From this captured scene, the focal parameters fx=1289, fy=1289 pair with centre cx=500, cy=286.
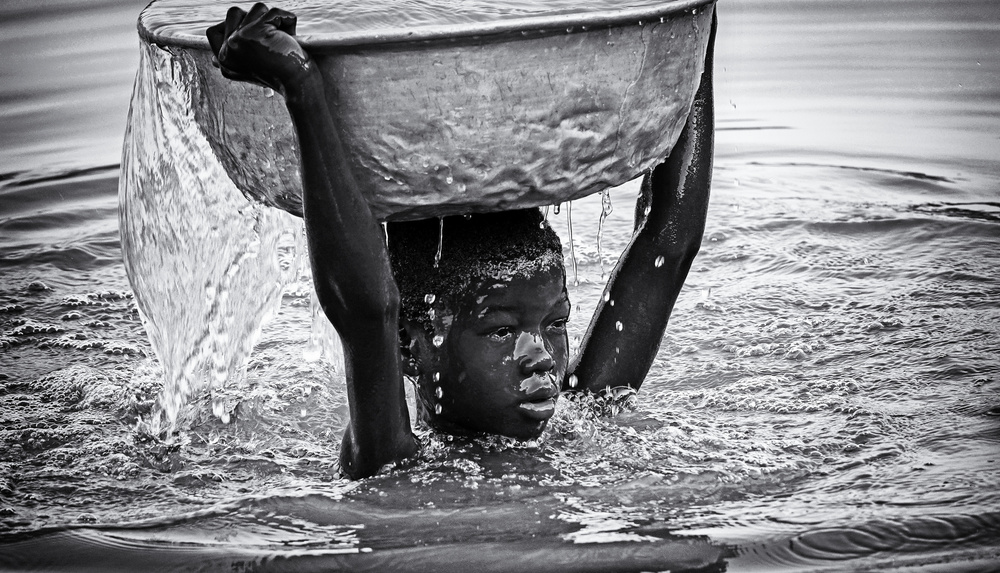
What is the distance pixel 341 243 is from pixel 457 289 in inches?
19.9

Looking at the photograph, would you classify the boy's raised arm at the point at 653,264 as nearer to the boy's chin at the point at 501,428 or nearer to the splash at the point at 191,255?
the boy's chin at the point at 501,428

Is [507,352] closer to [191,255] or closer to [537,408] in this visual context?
[537,408]

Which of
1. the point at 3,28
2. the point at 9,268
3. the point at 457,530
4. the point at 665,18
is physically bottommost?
the point at 457,530

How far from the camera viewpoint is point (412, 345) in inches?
113

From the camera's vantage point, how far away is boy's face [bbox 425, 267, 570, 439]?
2740mm

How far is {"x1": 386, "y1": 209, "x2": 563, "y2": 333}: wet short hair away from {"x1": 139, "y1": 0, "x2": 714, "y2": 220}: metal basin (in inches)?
17.0

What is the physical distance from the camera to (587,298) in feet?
14.9

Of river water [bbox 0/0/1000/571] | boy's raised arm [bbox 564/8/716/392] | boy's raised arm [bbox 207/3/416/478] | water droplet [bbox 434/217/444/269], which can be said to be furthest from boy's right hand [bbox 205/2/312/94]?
boy's raised arm [bbox 564/8/716/392]

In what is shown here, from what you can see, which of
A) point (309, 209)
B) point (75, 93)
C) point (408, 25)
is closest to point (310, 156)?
point (309, 209)

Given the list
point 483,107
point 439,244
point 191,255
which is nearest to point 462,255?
point 439,244

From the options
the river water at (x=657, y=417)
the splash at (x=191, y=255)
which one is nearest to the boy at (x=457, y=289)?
the river water at (x=657, y=417)

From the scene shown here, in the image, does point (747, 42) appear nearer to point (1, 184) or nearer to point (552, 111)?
point (1, 184)

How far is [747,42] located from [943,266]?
437 cm

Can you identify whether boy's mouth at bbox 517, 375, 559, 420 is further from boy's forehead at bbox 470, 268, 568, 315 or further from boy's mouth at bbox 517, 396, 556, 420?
boy's forehead at bbox 470, 268, 568, 315
